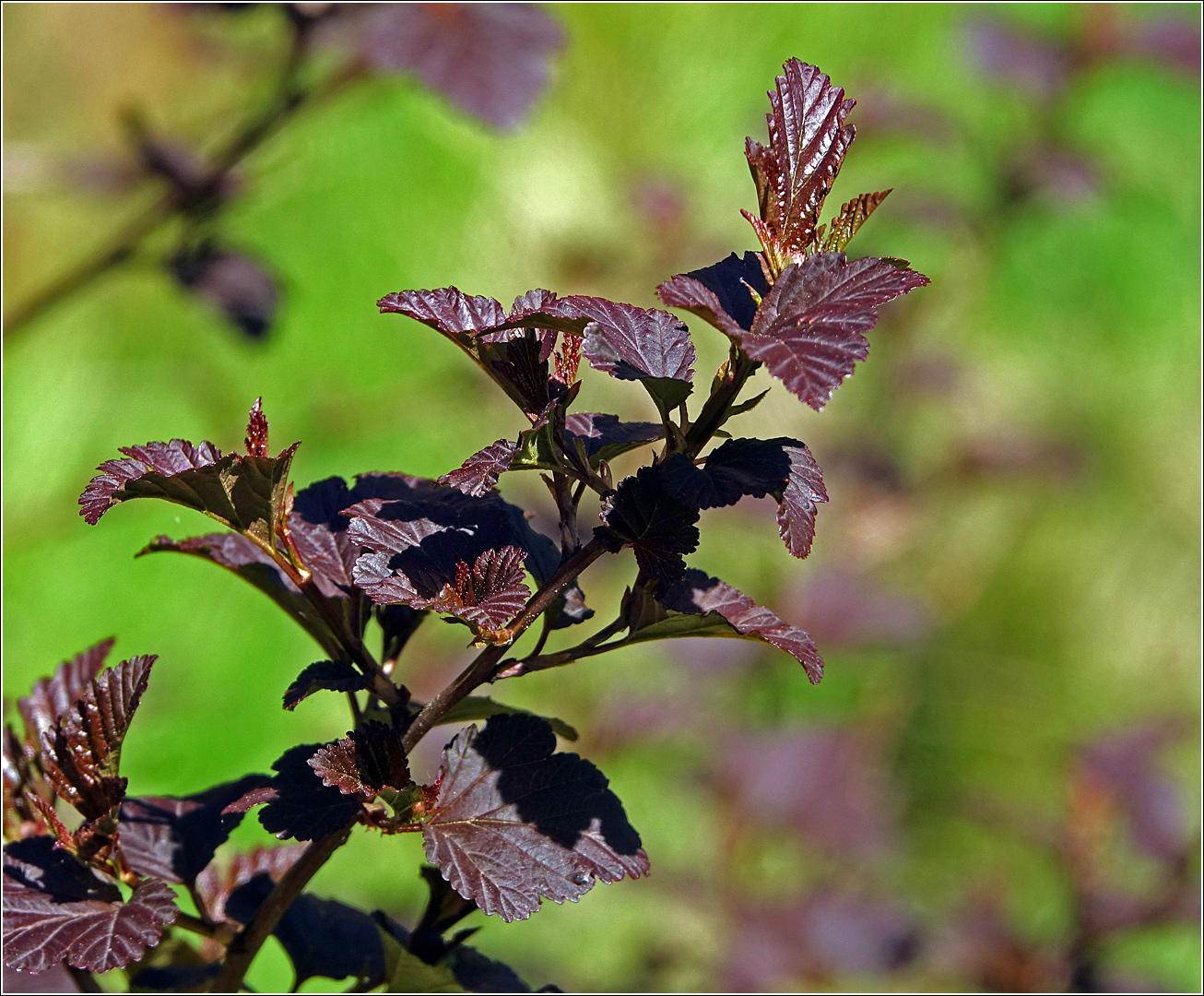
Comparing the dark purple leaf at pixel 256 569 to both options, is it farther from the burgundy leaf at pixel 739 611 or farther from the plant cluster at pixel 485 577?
the burgundy leaf at pixel 739 611

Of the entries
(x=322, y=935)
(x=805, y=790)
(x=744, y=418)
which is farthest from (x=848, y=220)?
(x=744, y=418)

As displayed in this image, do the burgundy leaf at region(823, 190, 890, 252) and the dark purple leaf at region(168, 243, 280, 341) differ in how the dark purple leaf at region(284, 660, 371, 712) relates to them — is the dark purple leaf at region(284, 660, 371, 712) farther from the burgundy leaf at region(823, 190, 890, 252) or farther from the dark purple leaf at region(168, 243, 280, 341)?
the dark purple leaf at region(168, 243, 280, 341)

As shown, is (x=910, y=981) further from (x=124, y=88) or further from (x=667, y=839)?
(x=124, y=88)

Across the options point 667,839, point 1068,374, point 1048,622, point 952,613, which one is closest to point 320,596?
point 667,839

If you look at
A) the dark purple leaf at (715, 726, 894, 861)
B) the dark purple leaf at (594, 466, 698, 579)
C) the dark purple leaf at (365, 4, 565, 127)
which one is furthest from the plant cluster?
the dark purple leaf at (715, 726, 894, 861)

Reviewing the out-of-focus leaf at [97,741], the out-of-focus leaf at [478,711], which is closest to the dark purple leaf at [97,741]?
the out-of-focus leaf at [97,741]
